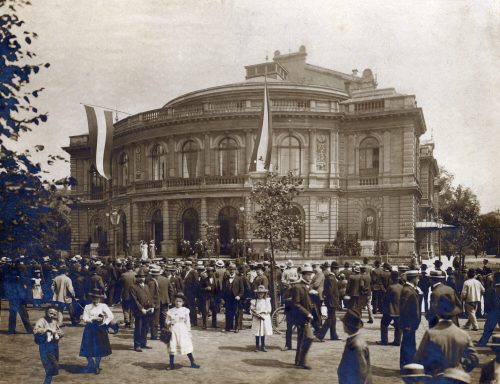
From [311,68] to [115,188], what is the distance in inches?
944

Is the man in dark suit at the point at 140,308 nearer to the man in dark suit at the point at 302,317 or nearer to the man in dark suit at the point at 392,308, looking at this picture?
the man in dark suit at the point at 302,317

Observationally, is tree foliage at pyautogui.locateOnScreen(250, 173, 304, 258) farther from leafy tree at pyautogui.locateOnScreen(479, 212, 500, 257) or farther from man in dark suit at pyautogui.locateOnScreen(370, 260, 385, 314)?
leafy tree at pyautogui.locateOnScreen(479, 212, 500, 257)

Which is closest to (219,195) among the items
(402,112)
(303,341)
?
(402,112)

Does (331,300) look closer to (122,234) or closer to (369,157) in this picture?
(369,157)

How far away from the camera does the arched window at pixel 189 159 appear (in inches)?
1470

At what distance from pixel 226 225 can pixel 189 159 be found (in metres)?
Answer: 6.08

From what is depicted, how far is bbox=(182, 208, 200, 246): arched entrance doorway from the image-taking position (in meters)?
37.0

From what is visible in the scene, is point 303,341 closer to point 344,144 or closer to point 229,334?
point 229,334

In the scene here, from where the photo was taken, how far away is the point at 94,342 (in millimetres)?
9438

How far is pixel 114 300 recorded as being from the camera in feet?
61.8

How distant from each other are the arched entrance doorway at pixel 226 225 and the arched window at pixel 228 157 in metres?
2.86

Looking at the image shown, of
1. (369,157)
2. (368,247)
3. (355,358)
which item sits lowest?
(368,247)

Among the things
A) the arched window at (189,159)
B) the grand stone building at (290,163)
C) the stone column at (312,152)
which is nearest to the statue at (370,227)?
the grand stone building at (290,163)

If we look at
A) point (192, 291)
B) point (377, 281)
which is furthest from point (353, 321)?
point (377, 281)
